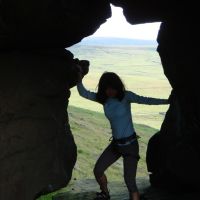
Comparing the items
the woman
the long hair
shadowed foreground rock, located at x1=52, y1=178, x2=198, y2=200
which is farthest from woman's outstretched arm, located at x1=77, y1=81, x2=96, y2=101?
shadowed foreground rock, located at x1=52, y1=178, x2=198, y2=200

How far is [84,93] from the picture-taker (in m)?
9.88

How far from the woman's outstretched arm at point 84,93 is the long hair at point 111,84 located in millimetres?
231

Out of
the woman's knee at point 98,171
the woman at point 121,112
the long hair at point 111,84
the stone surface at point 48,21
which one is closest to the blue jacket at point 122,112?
the woman at point 121,112

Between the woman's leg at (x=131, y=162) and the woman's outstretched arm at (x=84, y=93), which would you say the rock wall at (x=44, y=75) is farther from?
the woman's leg at (x=131, y=162)

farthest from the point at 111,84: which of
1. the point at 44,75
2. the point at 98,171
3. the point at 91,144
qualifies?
the point at 91,144

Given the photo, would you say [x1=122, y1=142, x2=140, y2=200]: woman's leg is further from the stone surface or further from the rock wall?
the stone surface

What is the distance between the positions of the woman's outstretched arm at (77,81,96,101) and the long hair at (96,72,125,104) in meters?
0.23

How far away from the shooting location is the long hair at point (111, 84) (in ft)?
31.3

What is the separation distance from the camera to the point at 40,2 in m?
7.48

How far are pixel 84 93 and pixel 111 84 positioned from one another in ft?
2.39

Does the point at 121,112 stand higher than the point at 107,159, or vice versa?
the point at 121,112

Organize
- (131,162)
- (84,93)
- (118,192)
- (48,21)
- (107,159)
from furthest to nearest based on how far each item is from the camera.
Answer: (118,192) < (107,159) < (84,93) < (131,162) < (48,21)

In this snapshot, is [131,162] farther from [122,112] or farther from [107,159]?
[122,112]

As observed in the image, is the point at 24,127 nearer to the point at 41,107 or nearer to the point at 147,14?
the point at 41,107
